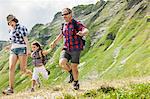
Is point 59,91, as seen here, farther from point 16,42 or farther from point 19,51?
point 16,42

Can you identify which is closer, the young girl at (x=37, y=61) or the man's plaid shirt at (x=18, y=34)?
the man's plaid shirt at (x=18, y=34)

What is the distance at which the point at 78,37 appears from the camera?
15.2 meters

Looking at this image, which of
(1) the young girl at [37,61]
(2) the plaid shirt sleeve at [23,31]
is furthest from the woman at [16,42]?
(1) the young girl at [37,61]

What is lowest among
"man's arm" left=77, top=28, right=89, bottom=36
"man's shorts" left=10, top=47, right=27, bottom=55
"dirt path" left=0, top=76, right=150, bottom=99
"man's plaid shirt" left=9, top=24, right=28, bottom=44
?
"dirt path" left=0, top=76, right=150, bottom=99

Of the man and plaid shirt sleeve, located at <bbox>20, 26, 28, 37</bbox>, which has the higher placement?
plaid shirt sleeve, located at <bbox>20, 26, 28, 37</bbox>

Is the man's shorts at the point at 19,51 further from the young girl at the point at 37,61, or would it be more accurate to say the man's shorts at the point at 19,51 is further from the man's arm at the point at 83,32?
the man's arm at the point at 83,32

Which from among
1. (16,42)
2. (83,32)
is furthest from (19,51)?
(83,32)

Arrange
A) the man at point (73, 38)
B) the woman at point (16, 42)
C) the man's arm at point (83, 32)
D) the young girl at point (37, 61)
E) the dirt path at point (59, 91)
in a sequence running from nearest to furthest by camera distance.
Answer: the dirt path at point (59, 91) < the man's arm at point (83, 32) < the man at point (73, 38) < the woman at point (16, 42) < the young girl at point (37, 61)

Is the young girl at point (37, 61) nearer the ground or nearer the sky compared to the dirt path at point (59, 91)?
nearer the sky

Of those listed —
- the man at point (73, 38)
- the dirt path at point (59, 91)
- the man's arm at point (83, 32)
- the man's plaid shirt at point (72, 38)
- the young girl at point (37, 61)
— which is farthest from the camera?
the young girl at point (37, 61)

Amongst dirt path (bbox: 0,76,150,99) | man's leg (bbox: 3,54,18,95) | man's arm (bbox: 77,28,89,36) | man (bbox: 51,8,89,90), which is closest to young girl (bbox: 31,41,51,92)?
man's leg (bbox: 3,54,18,95)

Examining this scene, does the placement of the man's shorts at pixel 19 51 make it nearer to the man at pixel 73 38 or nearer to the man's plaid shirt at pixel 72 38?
the man at pixel 73 38

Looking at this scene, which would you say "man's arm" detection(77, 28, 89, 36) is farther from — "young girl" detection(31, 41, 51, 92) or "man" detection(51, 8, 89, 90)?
"young girl" detection(31, 41, 51, 92)

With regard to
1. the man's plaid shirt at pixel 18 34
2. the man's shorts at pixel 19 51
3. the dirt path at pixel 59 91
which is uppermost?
the man's plaid shirt at pixel 18 34
